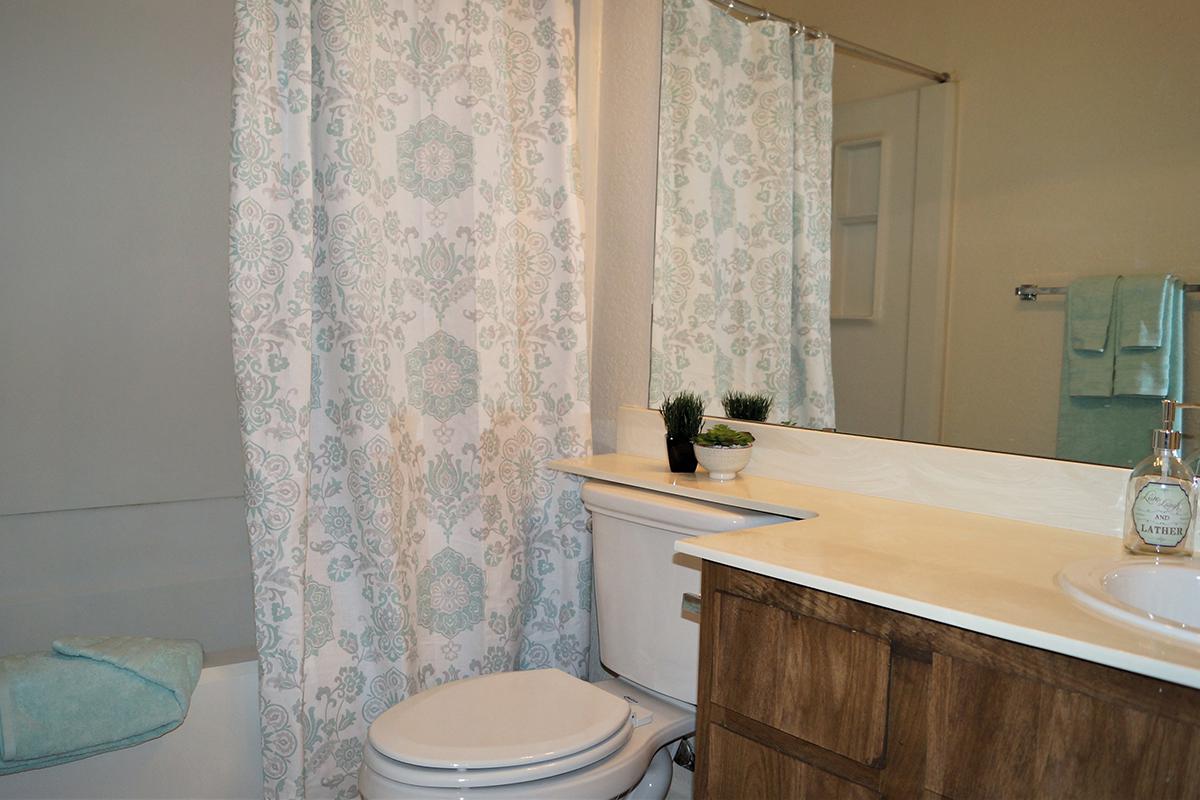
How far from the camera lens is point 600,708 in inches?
58.6

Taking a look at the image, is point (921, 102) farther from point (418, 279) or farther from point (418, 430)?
point (418, 430)

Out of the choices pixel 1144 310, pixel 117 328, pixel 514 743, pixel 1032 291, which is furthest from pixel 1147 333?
pixel 117 328

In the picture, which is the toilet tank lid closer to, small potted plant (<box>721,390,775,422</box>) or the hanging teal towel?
small potted plant (<box>721,390,775,422</box>)

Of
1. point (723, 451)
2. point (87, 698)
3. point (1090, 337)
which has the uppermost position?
point (1090, 337)

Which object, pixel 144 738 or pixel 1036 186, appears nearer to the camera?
pixel 1036 186

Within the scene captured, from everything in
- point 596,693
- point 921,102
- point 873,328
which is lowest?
point 596,693

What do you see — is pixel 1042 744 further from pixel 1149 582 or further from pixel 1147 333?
pixel 1147 333

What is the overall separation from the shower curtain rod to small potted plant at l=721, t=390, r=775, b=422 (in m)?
0.67

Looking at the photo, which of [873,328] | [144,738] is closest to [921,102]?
[873,328]

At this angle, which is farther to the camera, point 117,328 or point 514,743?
point 117,328

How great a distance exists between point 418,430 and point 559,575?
51 cm

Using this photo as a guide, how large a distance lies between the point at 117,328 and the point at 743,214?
2003 mm

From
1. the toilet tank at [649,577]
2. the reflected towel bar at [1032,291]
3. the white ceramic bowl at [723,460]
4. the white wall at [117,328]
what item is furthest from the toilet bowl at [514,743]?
the white wall at [117,328]

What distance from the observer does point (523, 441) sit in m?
2.07
